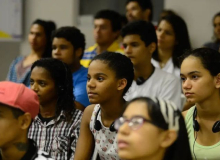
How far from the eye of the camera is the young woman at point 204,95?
96.0 inches

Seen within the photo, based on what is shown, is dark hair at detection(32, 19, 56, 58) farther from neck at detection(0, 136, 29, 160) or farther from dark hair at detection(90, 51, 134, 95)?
neck at detection(0, 136, 29, 160)

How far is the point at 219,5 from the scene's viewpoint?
15.5 feet

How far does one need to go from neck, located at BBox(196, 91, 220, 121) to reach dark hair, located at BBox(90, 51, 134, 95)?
451 mm

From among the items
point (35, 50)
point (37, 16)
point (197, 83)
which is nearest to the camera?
point (197, 83)

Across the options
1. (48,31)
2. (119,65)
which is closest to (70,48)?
(48,31)

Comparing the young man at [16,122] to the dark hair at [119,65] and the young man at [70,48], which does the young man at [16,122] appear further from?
the young man at [70,48]

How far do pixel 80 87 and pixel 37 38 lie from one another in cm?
125

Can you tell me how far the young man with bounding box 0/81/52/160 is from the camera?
218 centimetres

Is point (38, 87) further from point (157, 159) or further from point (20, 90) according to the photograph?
point (157, 159)

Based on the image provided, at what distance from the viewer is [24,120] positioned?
225cm

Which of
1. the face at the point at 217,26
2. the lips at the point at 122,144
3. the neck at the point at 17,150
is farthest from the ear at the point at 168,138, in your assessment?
the face at the point at 217,26

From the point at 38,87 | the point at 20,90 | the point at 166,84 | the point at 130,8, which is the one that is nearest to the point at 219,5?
the point at 130,8

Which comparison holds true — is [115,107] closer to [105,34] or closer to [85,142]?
[85,142]

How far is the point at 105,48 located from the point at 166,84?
126 cm
